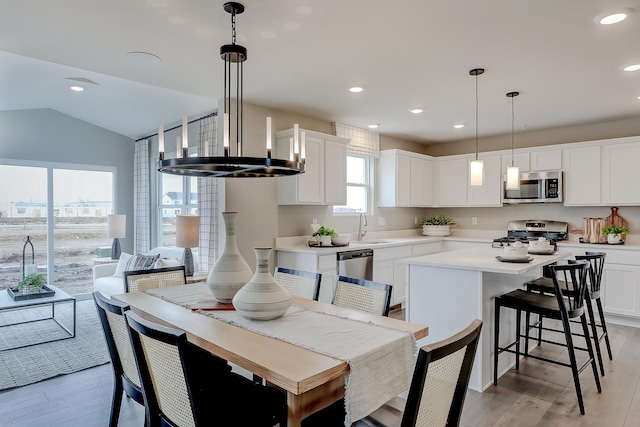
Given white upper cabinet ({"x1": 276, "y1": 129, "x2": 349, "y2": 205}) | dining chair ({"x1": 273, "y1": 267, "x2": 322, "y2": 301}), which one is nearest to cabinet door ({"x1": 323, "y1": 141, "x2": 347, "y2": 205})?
white upper cabinet ({"x1": 276, "y1": 129, "x2": 349, "y2": 205})

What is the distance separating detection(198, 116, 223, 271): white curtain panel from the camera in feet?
14.6

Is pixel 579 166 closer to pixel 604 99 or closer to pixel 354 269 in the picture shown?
pixel 604 99

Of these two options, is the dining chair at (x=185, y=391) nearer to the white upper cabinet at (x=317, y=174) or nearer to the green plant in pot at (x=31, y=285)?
the white upper cabinet at (x=317, y=174)

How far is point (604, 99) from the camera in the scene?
409 cm

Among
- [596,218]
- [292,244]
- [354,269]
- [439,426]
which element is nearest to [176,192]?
[292,244]

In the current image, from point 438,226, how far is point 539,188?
1.56 metres

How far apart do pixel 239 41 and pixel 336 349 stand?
2089 mm

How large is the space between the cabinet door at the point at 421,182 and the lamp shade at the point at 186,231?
10.5 feet

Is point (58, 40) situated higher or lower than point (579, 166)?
higher

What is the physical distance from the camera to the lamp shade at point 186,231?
430 centimetres

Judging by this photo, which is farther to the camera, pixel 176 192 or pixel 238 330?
pixel 176 192

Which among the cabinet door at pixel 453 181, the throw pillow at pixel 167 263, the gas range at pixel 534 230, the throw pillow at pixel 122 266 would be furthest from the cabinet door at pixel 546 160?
the throw pillow at pixel 122 266

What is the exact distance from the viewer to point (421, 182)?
20.1 feet

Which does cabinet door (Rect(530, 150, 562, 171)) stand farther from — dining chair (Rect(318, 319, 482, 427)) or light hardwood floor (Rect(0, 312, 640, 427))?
dining chair (Rect(318, 319, 482, 427))
